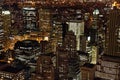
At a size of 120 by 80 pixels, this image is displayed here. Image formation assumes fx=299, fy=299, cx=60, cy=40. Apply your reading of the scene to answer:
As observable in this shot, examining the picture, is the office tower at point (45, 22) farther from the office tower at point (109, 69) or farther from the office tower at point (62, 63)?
the office tower at point (109, 69)

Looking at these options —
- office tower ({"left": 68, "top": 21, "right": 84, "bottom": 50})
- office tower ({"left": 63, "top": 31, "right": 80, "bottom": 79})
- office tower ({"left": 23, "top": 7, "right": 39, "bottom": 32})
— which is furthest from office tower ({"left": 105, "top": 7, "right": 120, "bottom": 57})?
office tower ({"left": 23, "top": 7, "right": 39, "bottom": 32})

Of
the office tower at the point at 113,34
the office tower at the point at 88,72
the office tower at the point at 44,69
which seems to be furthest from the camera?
the office tower at the point at 44,69

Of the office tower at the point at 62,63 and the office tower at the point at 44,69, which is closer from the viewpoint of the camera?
the office tower at the point at 44,69

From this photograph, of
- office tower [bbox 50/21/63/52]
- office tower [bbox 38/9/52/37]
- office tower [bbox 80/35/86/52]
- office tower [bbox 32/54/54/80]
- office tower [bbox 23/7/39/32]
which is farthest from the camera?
office tower [bbox 23/7/39/32]

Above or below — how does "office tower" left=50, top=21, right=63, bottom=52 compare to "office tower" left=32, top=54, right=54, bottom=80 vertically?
above

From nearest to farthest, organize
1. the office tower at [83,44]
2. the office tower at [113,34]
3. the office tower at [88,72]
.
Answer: the office tower at [113,34]
the office tower at [88,72]
the office tower at [83,44]

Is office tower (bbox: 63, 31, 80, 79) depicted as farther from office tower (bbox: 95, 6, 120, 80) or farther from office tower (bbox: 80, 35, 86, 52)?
office tower (bbox: 95, 6, 120, 80)

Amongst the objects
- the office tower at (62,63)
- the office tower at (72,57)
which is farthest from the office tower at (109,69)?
the office tower at (72,57)
